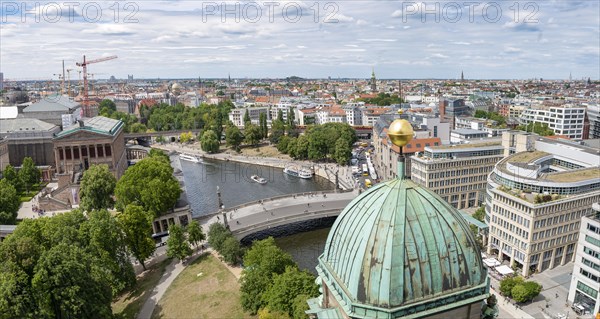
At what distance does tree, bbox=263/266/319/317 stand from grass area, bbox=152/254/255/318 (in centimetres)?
514

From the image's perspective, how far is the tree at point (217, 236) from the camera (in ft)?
172

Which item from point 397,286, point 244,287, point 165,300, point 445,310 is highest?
point 397,286

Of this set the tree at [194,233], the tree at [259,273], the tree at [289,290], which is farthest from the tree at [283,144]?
the tree at [289,290]

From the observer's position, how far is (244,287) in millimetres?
41438

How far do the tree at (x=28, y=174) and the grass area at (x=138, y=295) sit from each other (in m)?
49.3

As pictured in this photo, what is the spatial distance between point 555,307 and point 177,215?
50913 mm

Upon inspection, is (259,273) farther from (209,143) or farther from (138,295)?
(209,143)

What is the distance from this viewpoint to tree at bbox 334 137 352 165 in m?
110

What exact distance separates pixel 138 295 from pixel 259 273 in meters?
15.1

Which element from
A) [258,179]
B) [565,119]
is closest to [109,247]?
[258,179]

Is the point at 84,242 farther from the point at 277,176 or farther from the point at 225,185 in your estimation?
the point at 277,176

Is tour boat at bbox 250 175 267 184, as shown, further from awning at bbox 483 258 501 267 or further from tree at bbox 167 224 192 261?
awning at bbox 483 258 501 267

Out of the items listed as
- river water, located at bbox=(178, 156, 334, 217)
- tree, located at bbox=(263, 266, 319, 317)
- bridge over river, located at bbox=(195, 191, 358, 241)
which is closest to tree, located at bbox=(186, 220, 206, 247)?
bridge over river, located at bbox=(195, 191, 358, 241)

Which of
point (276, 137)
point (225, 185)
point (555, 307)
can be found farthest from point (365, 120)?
point (555, 307)
